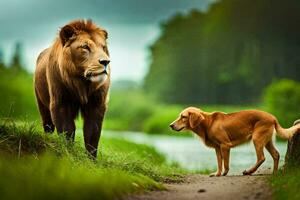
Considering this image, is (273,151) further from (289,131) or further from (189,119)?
(189,119)

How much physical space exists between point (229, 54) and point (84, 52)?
2364 inches

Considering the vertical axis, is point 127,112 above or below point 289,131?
below

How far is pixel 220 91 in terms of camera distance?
6825 cm

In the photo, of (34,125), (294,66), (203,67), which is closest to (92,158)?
(34,125)

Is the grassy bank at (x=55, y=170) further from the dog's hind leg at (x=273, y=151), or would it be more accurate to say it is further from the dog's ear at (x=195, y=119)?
the dog's hind leg at (x=273, y=151)

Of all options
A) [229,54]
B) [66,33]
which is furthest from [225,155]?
[229,54]

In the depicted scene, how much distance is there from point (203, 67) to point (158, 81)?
10723 millimetres

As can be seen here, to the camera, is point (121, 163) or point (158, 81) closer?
point (121, 163)

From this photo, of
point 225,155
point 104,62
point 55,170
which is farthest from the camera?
point 225,155

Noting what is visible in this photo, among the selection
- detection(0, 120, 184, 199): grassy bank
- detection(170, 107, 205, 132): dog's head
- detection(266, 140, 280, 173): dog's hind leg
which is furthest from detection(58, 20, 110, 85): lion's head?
detection(266, 140, 280, 173): dog's hind leg

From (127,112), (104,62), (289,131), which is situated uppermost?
(104,62)

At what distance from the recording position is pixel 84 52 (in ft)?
35.3

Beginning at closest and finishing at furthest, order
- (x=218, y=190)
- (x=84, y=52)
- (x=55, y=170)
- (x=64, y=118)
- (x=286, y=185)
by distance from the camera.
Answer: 1. (x=55, y=170)
2. (x=286, y=185)
3. (x=218, y=190)
4. (x=84, y=52)
5. (x=64, y=118)

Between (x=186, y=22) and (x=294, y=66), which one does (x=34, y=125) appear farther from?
(x=186, y=22)
